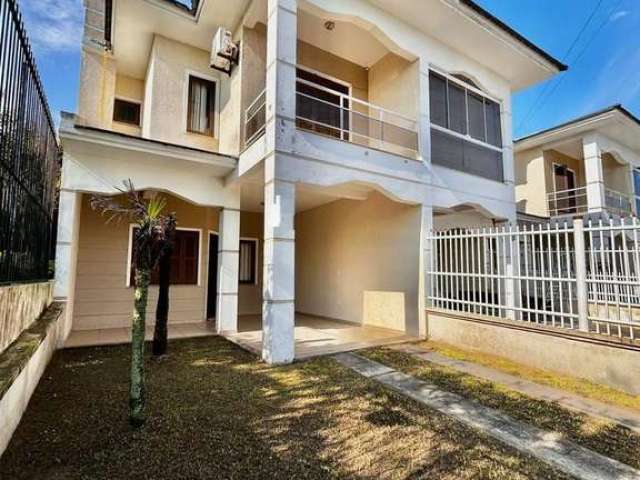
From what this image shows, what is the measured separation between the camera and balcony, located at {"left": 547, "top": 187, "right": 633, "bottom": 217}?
47.6 feet

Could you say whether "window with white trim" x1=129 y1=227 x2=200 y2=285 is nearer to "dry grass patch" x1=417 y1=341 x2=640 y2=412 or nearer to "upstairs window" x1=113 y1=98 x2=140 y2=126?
"upstairs window" x1=113 y1=98 x2=140 y2=126

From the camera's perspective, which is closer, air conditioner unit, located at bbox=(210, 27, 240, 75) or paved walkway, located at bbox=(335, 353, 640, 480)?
paved walkway, located at bbox=(335, 353, 640, 480)

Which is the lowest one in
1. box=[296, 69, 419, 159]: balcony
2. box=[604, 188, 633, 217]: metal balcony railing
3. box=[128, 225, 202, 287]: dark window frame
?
box=[128, 225, 202, 287]: dark window frame

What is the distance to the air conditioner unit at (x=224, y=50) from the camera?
798 cm

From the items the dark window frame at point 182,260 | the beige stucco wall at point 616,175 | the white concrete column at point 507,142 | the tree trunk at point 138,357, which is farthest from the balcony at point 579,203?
Result: the tree trunk at point 138,357

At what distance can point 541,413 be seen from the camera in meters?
3.99

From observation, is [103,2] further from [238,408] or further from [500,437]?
[500,437]

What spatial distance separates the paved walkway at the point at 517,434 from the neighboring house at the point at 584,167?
42.8 feet

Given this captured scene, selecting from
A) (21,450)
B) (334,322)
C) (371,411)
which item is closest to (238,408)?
(371,411)

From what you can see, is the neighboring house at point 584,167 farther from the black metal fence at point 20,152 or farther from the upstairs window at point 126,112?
the black metal fence at point 20,152

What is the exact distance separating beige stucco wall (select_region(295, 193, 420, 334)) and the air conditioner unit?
503 cm

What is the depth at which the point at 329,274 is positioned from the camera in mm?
11195

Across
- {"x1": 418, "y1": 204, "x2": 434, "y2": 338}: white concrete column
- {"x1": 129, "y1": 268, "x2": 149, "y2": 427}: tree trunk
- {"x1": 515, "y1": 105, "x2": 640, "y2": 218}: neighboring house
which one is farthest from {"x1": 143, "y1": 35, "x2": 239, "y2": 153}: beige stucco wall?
{"x1": 515, "y1": 105, "x2": 640, "y2": 218}: neighboring house

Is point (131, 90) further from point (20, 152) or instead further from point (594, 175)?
point (594, 175)
